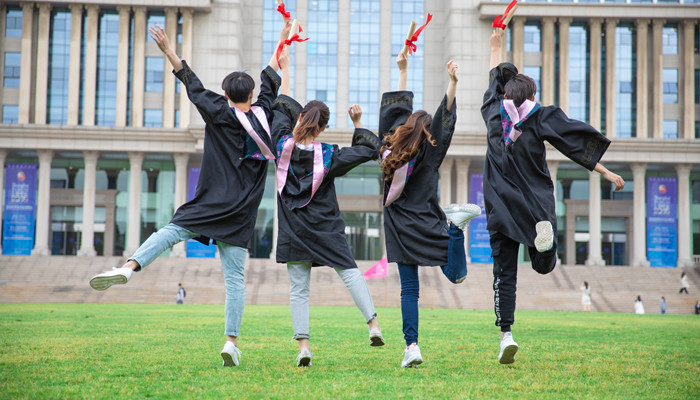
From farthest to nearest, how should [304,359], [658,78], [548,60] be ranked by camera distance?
1. [548,60]
2. [658,78]
3. [304,359]

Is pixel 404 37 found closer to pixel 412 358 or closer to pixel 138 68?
pixel 138 68

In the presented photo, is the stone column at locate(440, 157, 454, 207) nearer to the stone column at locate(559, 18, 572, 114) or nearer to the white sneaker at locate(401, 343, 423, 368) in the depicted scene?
the stone column at locate(559, 18, 572, 114)

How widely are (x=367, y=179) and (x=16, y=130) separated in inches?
899

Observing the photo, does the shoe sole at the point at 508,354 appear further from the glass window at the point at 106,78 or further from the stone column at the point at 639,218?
the glass window at the point at 106,78

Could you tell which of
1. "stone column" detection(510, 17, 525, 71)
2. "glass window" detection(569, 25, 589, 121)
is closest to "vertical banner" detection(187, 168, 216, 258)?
"stone column" detection(510, 17, 525, 71)

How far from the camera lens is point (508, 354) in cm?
598

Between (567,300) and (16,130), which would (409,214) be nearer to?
(567,300)

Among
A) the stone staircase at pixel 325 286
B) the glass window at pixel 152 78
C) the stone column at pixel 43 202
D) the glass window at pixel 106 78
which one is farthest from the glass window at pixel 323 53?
the stone column at pixel 43 202

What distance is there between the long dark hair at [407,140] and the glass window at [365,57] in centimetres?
4268

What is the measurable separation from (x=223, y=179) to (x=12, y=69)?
152 ft

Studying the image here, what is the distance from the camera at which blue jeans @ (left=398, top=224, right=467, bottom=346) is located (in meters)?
5.94

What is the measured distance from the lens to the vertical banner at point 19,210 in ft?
143

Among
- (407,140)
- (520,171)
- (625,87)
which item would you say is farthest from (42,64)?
(520,171)

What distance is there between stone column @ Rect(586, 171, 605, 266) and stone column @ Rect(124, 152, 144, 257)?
1166 inches
